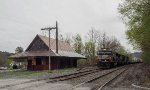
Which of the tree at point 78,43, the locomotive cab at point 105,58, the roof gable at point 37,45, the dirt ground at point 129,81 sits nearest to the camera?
the dirt ground at point 129,81

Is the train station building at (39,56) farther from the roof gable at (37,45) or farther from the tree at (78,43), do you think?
the tree at (78,43)

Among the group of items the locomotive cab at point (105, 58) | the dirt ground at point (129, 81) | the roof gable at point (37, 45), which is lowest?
the dirt ground at point (129, 81)

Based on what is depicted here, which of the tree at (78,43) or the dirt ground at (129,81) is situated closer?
the dirt ground at (129,81)

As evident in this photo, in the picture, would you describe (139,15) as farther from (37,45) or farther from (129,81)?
(37,45)

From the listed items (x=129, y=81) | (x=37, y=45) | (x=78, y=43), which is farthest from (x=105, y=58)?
(x=78, y=43)

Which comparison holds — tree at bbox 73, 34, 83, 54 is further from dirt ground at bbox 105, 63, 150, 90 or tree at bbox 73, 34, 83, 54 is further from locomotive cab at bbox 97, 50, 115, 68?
dirt ground at bbox 105, 63, 150, 90

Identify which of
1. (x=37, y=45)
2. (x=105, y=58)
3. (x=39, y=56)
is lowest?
(x=105, y=58)

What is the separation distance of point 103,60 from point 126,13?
50.0 feet

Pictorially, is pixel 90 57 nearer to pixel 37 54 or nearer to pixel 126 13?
pixel 37 54

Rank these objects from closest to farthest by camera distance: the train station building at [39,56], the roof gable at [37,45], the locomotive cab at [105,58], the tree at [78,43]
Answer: the locomotive cab at [105,58] → the train station building at [39,56] → the roof gable at [37,45] → the tree at [78,43]

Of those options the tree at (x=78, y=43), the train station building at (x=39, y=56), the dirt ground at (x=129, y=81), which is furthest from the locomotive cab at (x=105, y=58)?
the tree at (x=78, y=43)

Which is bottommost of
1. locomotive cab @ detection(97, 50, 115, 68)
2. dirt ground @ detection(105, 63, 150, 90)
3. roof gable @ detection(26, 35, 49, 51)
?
dirt ground @ detection(105, 63, 150, 90)

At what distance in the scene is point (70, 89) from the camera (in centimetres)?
1891

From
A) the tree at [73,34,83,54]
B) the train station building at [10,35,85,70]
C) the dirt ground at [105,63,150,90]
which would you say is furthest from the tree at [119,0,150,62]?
the tree at [73,34,83,54]
